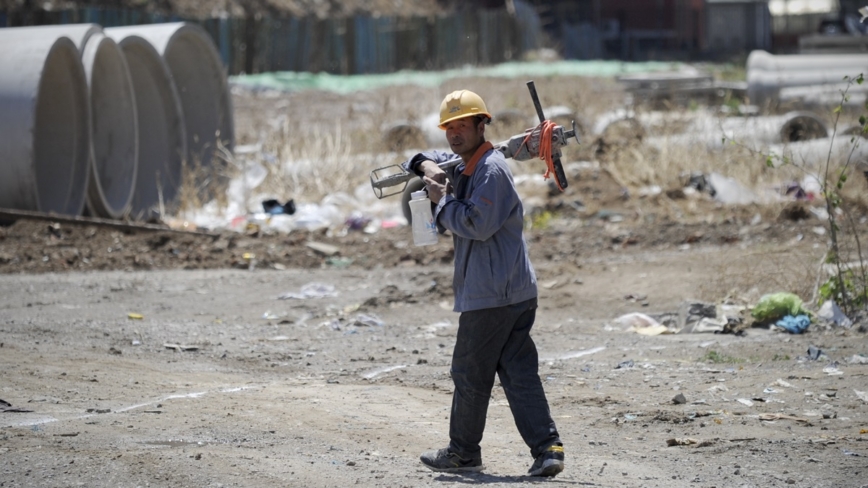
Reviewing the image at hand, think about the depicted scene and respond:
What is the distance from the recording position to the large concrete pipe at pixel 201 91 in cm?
1399

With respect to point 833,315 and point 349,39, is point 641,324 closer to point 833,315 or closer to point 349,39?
point 833,315

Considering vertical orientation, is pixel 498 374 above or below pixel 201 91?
below

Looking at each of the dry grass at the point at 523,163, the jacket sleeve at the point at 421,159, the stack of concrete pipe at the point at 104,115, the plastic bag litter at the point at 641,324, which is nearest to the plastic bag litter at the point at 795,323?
the plastic bag litter at the point at 641,324

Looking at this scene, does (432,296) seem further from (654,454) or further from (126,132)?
(126,132)

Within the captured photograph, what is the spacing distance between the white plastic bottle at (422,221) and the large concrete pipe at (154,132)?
9.74 meters

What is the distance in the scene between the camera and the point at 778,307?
7.07 meters

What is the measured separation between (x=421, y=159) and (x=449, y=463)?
128 cm

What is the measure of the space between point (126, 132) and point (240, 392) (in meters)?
7.91

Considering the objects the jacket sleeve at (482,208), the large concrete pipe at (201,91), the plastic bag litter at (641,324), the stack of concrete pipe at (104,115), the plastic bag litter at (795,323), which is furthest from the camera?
the large concrete pipe at (201,91)

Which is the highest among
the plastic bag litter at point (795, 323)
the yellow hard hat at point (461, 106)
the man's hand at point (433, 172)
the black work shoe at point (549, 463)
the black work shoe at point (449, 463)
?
the yellow hard hat at point (461, 106)

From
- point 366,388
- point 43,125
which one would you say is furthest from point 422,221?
point 43,125

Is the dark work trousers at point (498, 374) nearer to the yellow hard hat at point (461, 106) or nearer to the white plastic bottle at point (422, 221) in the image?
the white plastic bottle at point (422, 221)

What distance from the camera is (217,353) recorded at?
6570 mm

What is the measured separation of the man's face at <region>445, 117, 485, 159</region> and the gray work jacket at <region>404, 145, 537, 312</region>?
7cm
